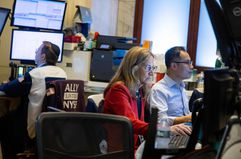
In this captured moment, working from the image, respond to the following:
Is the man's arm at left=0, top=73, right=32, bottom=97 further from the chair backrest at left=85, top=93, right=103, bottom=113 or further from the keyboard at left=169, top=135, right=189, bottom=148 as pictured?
the keyboard at left=169, top=135, right=189, bottom=148

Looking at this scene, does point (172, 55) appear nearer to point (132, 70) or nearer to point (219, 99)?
point (132, 70)

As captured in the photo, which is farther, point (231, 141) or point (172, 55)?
point (172, 55)

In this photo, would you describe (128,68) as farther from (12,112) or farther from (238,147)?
(12,112)

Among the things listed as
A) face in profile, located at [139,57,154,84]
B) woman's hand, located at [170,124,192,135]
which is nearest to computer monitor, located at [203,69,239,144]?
woman's hand, located at [170,124,192,135]

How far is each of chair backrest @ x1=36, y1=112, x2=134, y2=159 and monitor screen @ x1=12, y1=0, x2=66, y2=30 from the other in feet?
9.41

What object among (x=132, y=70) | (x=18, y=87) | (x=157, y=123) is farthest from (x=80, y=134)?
(x=18, y=87)

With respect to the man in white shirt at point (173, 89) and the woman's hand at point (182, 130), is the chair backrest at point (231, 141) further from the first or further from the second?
the man in white shirt at point (173, 89)

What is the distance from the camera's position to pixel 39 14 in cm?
429

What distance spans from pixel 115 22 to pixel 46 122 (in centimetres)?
382

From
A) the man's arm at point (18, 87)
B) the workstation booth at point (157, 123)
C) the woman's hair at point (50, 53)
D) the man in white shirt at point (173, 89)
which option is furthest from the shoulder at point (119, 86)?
the woman's hair at point (50, 53)

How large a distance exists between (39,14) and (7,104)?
1.10m

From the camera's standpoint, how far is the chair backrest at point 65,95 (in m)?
3.27

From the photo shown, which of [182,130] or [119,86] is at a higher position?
[119,86]

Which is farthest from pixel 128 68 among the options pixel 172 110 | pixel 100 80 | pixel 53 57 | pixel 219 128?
pixel 100 80
